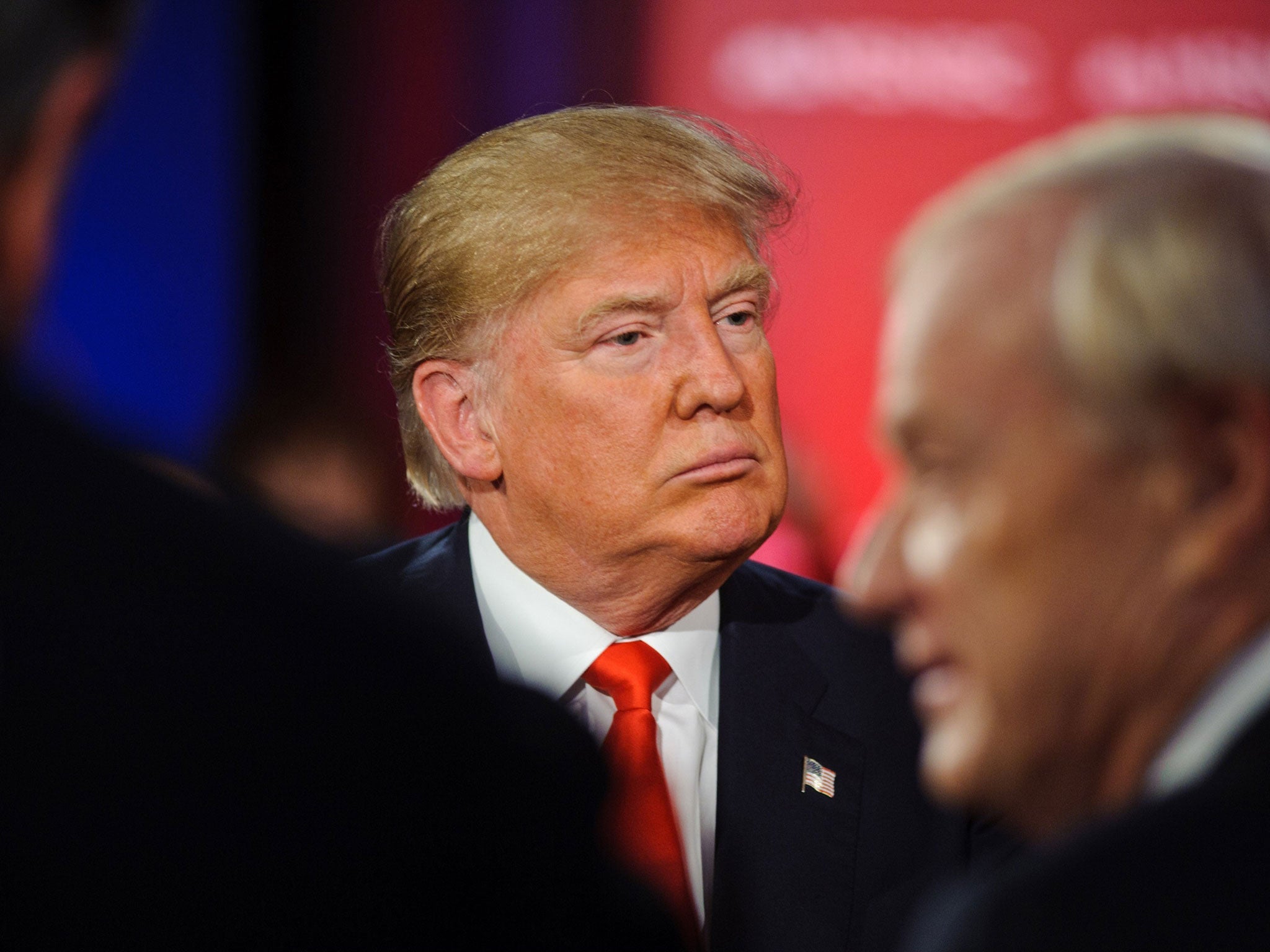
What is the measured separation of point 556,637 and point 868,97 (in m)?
3.27

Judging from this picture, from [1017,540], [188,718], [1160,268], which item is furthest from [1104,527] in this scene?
[188,718]

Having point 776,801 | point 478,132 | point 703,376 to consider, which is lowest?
point 776,801

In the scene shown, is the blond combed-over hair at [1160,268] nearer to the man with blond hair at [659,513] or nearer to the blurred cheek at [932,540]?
the blurred cheek at [932,540]

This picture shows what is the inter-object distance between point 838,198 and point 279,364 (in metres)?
1.98

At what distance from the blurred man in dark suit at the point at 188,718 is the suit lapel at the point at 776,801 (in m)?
1.20

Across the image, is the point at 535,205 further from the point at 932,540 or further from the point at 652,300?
the point at 932,540

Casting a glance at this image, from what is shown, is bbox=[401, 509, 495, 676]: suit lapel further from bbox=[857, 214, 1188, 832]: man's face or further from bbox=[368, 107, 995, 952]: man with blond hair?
bbox=[857, 214, 1188, 832]: man's face

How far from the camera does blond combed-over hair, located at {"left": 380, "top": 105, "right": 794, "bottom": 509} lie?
2188 millimetres

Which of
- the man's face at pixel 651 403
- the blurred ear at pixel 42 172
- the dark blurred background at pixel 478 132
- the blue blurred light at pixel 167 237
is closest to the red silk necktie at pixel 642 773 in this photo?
the man's face at pixel 651 403

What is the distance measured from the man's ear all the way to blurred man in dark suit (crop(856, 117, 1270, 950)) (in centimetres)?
139

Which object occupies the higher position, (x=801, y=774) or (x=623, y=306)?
(x=623, y=306)

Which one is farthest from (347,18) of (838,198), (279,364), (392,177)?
(838,198)

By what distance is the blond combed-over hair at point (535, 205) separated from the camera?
219cm

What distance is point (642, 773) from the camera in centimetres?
202
